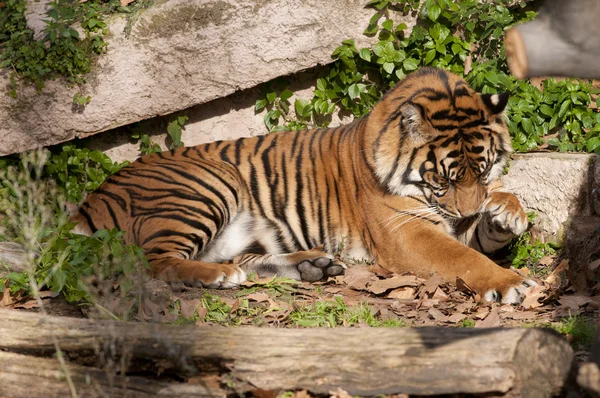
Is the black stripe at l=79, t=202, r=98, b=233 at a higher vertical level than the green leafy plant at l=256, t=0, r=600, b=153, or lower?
lower

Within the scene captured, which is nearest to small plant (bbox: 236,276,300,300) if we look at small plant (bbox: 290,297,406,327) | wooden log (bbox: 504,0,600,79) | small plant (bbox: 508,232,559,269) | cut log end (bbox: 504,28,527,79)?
small plant (bbox: 290,297,406,327)

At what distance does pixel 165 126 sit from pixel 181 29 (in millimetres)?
821

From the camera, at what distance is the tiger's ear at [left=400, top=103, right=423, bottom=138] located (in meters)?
4.94

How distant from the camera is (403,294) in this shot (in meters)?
4.85

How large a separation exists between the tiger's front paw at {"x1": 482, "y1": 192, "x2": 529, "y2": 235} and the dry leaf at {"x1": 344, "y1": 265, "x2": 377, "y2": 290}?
83 cm

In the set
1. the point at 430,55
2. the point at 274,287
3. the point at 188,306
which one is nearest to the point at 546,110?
the point at 430,55

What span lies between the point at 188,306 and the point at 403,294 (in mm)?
1298

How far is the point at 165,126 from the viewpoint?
6496 mm

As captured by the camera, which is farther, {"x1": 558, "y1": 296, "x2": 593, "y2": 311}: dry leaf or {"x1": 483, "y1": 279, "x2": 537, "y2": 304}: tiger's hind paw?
{"x1": 483, "y1": 279, "x2": 537, "y2": 304}: tiger's hind paw

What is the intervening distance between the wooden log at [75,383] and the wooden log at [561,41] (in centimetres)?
155

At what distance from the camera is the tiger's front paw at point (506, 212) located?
4988 millimetres

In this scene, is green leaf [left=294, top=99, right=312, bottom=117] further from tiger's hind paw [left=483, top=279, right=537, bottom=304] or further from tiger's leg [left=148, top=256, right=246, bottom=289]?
tiger's hind paw [left=483, top=279, right=537, bottom=304]

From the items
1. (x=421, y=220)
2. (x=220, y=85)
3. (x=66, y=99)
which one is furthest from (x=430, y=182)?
(x=66, y=99)

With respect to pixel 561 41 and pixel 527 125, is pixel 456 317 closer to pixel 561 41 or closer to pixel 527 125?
pixel 527 125
